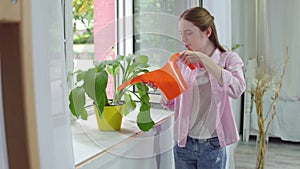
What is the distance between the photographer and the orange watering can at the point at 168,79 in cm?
128

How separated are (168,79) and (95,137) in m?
0.38

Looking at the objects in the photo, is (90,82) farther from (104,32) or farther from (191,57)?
(191,57)

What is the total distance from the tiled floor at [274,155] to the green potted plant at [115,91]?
6.76 feet

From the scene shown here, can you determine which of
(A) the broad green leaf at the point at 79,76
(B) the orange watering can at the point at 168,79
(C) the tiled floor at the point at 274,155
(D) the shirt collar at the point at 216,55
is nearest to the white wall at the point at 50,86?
(A) the broad green leaf at the point at 79,76

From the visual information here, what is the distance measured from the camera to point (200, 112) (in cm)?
143

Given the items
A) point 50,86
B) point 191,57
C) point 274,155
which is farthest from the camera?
point 274,155

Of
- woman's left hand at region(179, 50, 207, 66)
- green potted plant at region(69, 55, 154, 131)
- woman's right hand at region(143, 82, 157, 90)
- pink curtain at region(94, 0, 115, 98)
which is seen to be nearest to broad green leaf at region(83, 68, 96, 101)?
green potted plant at region(69, 55, 154, 131)

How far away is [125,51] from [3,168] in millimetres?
1500

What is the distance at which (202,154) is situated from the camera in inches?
55.9

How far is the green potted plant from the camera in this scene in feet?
3.84

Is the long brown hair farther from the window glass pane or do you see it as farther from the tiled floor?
the tiled floor

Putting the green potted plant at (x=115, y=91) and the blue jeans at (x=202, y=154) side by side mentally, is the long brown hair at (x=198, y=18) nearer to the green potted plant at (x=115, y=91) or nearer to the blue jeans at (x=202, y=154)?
the green potted plant at (x=115, y=91)

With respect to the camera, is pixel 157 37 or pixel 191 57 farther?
pixel 157 37

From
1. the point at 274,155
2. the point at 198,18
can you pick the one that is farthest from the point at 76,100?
the point at 274,155
